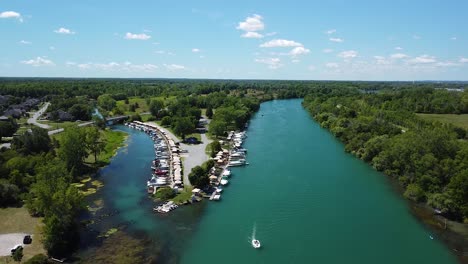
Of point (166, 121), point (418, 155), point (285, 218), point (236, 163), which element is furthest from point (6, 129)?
point (418, 155)

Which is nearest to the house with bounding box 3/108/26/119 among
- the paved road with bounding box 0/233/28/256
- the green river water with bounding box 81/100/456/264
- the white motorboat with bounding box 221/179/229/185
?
the green river water with bounding box 81/100/456/264

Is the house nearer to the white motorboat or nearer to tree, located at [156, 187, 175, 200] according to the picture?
tree, located at [156, 187, 175, 200]

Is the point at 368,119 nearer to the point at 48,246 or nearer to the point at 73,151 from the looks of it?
the point at 73,151

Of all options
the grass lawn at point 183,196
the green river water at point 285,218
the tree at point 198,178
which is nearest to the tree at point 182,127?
the green river water at point 285,218

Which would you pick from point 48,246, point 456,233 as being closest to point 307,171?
point 456,233

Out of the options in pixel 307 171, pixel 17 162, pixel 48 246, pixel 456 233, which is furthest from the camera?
pixel 307 171

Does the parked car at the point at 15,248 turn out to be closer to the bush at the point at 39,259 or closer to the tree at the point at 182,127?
the bush at the point at 39,259

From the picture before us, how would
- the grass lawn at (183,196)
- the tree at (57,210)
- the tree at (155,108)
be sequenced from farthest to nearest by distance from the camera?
the tree at (155,108) → the grass lawn at (183,196) → the tree at (57,210)
